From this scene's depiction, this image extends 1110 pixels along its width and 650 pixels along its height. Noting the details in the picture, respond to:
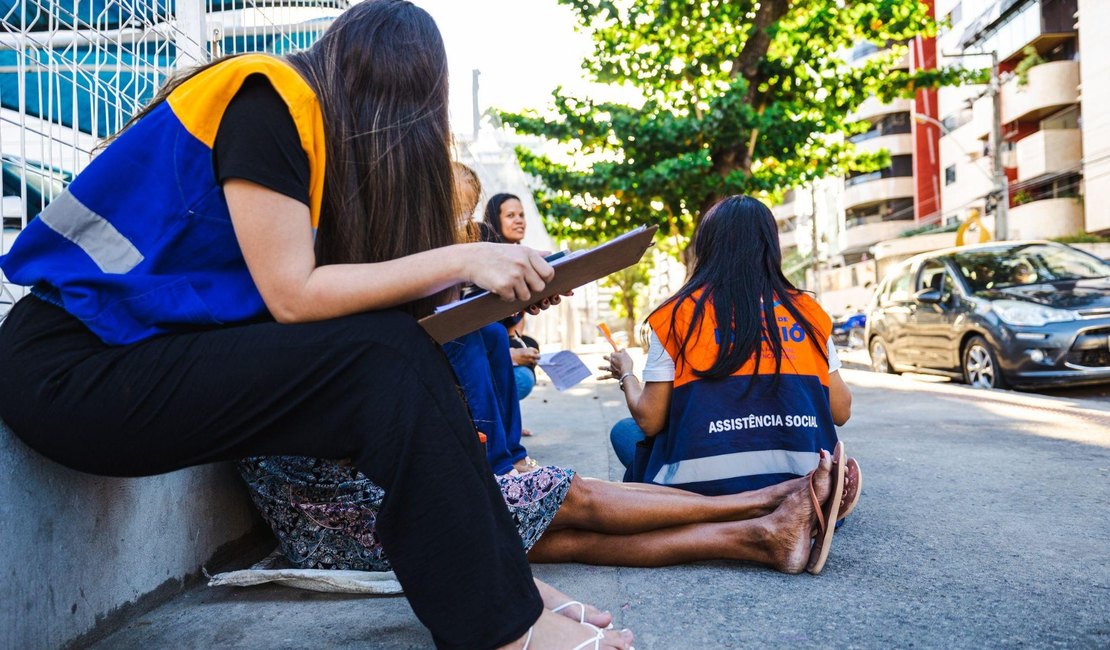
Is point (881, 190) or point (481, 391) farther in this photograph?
point (881, 190)

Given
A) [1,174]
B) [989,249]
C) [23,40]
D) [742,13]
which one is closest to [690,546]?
[1,174]

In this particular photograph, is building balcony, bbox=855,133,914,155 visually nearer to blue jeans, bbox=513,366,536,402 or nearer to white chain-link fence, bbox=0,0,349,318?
blue jeans, bbox=513,366,536,402

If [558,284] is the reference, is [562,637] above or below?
below

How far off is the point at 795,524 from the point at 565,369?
2.15 meters

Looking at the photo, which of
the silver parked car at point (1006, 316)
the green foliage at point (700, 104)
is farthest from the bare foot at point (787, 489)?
the green foliage at point (700, 104)

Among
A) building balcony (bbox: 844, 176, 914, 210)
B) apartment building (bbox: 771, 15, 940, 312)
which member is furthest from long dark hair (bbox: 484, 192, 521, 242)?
building balcony (bbox: 844, 176, 914, 210)

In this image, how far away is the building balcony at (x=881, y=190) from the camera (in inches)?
1791

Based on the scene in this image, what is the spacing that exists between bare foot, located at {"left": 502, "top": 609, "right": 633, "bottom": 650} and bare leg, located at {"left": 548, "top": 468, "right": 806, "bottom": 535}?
67cm

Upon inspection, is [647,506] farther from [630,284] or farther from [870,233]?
[870,233]

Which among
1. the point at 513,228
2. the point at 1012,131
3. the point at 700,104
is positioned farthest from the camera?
the point at 1012,131

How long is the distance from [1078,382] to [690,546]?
618 centimetres

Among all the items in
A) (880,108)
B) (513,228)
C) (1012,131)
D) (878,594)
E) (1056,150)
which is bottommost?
(878,594)

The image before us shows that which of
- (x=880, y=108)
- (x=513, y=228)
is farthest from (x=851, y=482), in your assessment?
(x=880, y=108)

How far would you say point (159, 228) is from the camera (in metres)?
1.57
